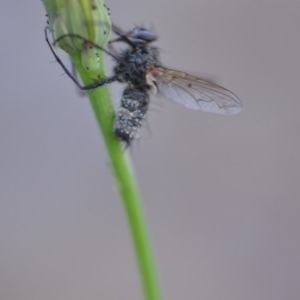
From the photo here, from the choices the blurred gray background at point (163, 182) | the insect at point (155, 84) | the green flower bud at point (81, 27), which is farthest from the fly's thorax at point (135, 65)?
the blurred gray background at point (163, 182)

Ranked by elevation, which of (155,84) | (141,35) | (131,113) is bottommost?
(131,113)

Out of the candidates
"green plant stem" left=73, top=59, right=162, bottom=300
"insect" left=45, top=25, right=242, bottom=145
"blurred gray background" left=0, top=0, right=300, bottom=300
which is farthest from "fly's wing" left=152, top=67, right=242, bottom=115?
"blurred gray background" left=0, top=0, right=300, bottom=300

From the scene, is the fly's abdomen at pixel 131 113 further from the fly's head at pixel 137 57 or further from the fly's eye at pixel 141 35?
the fly's eye at pixel 141 35

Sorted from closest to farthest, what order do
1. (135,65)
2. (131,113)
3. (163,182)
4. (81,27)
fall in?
(81,27) < (131,113) < (135,65) < (163,182)

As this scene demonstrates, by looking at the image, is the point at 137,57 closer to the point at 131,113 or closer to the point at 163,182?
the point at 131,113

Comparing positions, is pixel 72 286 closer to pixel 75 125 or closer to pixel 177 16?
pixel 75 125

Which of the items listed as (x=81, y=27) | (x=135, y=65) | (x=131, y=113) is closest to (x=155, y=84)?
(x=135, y=65)

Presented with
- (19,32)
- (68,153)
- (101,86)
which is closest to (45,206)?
(68,153)
